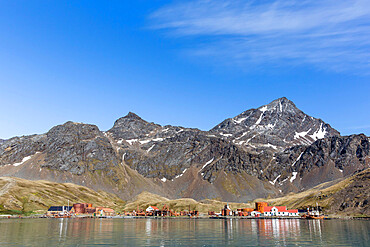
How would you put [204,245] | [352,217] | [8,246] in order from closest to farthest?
[8,246]
[204,245]
[352,217]

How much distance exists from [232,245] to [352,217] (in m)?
150

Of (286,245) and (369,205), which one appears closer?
(286,245)

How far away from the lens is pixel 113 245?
235ft

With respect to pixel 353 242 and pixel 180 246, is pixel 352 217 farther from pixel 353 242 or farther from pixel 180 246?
pixel 180 246

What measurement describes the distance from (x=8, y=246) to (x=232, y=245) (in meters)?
45.1

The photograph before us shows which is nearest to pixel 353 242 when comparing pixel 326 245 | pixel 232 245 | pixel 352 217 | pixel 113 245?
pixel 326 245

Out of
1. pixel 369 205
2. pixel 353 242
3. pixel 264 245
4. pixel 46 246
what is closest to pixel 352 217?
pixel 369 205

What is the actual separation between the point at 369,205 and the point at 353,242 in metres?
143

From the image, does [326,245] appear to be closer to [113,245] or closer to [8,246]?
[113,245]

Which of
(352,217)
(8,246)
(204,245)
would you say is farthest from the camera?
(352,217)

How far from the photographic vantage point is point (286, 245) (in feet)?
236

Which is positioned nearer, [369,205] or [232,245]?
[232,245]

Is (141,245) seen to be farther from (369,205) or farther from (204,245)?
(369,205)

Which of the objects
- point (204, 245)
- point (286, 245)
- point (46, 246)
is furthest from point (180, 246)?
point (46, 246)
